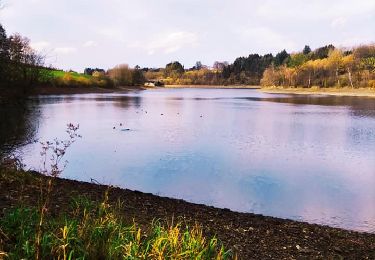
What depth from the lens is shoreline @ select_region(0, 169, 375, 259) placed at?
216 inches

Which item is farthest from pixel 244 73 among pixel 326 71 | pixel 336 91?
pixel 336 91

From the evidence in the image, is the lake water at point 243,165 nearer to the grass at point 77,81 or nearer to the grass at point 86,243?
the grass at point 86,243

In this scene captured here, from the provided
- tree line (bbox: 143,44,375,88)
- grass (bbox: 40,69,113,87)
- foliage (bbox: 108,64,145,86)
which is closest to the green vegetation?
grass (bbox: 40,69,113,87)

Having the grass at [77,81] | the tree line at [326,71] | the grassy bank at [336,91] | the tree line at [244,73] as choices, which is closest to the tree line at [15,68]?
the tree line at [244,73]

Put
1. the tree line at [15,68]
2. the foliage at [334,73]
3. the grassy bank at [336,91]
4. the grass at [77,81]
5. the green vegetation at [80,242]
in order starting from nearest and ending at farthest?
the green vegetation at [80,242] → the tree line at [15,68] → the grass at [77,81] → the grassy bank at [336,91] → the foliage at [334,73]

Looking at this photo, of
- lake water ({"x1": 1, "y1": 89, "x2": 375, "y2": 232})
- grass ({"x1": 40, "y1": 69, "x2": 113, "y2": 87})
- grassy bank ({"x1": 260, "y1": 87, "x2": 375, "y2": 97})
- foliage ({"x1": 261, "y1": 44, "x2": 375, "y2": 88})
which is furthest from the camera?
foliage ({"x1": 261, "y1": 44, "x2": 375, "y2": 88})

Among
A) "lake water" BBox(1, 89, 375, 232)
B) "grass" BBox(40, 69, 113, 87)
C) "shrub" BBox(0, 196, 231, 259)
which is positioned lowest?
"lake water" BBox(1, 89, 375, 232)

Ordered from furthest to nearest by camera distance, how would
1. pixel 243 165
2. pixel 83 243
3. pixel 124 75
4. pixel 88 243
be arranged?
pixel 124 75 → pixel 243 165 → pixel 83 243 → pixel 88 243

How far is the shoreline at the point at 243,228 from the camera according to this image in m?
5.49

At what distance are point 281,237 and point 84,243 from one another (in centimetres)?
321

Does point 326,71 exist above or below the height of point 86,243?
above

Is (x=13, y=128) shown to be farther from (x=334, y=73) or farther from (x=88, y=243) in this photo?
(x=334, y=73)

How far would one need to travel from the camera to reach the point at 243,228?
6.50 meters

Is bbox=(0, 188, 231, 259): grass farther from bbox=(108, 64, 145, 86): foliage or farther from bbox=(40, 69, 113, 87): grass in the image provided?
bbox=(108, 64, 145, 86): foliage
